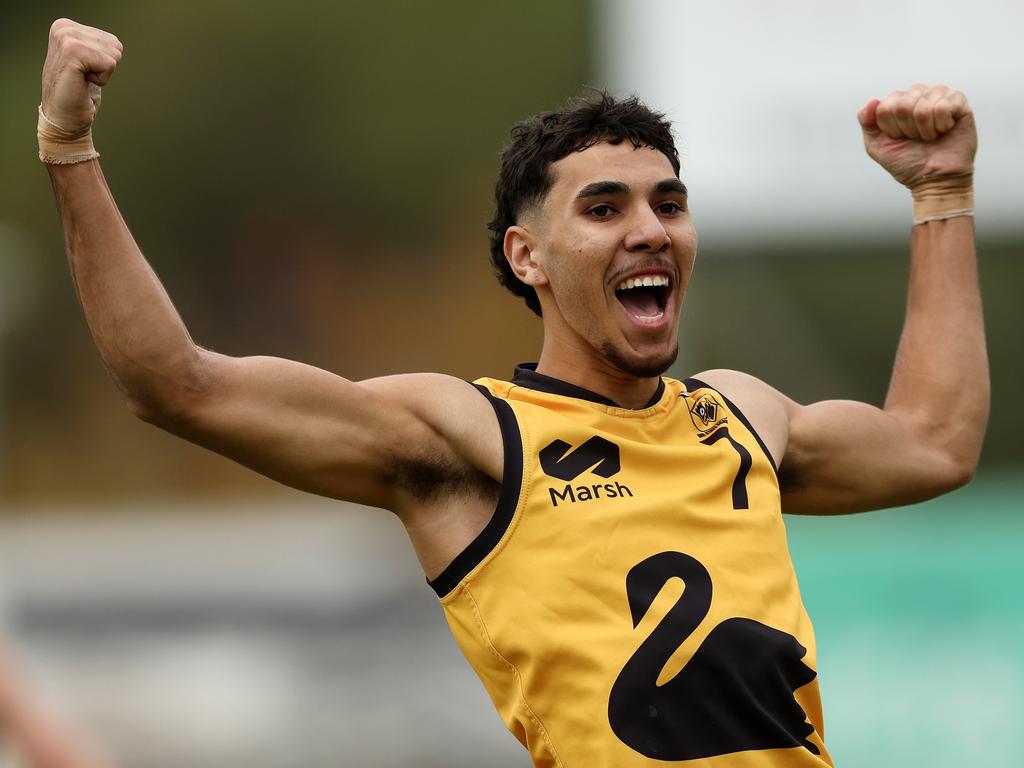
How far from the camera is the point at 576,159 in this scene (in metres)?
4.16

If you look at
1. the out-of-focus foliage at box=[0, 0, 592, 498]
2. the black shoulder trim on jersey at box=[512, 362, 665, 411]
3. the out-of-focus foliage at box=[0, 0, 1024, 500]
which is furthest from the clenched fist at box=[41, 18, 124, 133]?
the out-of-focus foliage at box=[0, 0, 592, 498]

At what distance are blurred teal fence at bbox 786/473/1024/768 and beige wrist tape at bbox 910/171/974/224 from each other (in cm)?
540

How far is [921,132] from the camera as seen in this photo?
4629 millimetres

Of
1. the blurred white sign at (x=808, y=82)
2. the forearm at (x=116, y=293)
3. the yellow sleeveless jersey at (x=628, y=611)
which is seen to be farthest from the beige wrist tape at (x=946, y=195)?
the blurred white sign at (x=808, y=82)

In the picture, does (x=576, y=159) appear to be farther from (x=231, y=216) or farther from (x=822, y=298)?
(x=231, y=216)

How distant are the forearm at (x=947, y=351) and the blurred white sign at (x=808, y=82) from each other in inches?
490

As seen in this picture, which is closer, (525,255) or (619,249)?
(619,249)

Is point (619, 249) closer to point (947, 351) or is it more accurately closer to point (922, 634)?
point (947, 351)

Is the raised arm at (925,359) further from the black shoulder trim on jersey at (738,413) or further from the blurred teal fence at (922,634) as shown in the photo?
the blurred teal fence at (922,634)

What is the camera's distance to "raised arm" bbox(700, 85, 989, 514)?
4492 millimetres

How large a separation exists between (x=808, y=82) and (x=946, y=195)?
13.2m

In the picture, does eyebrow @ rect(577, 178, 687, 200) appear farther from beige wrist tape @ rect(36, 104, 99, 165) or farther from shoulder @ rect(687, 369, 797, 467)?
beige wrist tape @ rect(36, 104, 99, 165)

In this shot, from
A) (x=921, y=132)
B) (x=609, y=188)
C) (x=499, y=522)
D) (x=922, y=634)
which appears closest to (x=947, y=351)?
(x=921, y=132)

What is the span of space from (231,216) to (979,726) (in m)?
23.8
